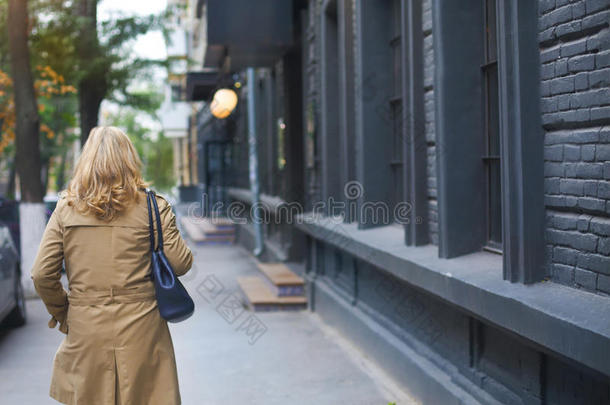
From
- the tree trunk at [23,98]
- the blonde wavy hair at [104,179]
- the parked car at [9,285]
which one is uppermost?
the tree trunk at [23,98]

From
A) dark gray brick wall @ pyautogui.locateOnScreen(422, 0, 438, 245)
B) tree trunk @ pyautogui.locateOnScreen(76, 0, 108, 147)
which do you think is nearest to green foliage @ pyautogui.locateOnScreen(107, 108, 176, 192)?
tree trunk @ pyautogui.locateOnScreen(76, 0, 108, 147)

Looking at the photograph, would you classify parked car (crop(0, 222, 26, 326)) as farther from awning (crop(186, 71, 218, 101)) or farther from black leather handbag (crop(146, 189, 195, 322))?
awning (crop(186, 71, 218, 101))

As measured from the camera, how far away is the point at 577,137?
3672mm

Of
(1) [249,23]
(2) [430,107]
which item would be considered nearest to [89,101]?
(1) [249,23]

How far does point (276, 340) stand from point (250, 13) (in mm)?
5070

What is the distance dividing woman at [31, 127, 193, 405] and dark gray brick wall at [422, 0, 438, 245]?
2.64 metres

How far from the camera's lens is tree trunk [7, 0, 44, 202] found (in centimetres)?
1262

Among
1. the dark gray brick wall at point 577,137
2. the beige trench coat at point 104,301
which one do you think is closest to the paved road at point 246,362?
the beige trench coat at point 104,301

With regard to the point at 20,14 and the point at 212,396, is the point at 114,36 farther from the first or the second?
the point at 212,396

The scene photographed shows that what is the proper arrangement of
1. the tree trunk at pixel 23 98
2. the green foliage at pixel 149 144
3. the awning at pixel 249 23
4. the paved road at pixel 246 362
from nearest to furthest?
the paved road at pixel 246 362 → the awning at pixel 249 23 → the tree trunk at pixel 23 98 → the green foliage at pixel 149 144

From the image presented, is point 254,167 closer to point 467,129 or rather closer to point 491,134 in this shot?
point 467,129

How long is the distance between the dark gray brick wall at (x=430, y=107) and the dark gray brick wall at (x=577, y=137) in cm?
195

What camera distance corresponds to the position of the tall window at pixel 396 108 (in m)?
7.34

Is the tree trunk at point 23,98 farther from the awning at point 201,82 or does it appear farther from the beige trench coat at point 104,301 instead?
the awning at point 201,82
